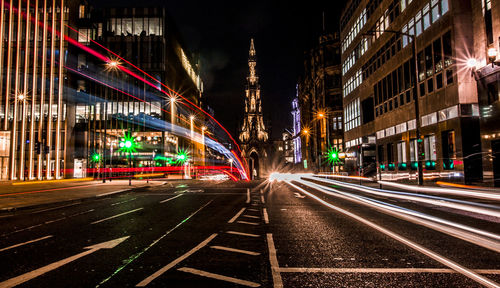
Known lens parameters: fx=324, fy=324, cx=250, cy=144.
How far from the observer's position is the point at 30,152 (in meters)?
51.2

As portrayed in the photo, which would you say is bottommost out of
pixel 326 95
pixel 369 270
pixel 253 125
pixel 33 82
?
pixel 369 270

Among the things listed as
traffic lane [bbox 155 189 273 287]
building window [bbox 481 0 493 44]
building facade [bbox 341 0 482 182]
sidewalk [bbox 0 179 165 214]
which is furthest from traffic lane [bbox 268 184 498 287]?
building window [bbox 481 0 493 44]

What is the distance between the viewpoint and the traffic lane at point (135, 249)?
4.73 m

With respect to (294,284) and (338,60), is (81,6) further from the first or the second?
(294,284)

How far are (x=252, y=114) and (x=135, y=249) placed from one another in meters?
140

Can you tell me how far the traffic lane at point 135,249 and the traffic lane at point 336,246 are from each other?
2.08 meters

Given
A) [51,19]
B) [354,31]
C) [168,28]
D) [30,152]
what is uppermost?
[168,28]

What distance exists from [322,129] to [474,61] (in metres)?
42.5

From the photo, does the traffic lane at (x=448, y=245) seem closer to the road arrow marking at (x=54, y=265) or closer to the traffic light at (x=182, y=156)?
the road arrow marking at (x=54, y=265)

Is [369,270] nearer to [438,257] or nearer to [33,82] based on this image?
[438,257]

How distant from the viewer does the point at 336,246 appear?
22.1 ft

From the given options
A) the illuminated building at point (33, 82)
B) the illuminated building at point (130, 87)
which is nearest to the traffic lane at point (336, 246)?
the illuminated building at point (33, 82)

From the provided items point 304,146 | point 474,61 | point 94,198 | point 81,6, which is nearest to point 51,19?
point 81,6

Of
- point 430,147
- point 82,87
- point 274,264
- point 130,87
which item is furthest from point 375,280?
point 130,87
